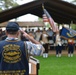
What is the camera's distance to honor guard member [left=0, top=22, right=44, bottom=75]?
15.1 feet

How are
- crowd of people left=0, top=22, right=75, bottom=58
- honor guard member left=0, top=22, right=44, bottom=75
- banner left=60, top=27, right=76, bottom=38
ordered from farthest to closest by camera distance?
banner left=60, top=27, right=76, bottom=38
crowd of people left=0, top=22, right=75, bottom=58
honor guard member left=0, top=22, right=44, bottom=75

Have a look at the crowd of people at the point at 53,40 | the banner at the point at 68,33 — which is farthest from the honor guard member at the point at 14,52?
the banner at the point at 68,33

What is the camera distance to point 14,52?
464 cm

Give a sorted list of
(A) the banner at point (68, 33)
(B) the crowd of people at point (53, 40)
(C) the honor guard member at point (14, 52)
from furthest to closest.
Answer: (A) the banner at point (68, 33), (B) the crowd of people at point (53, 40), (C) the honor guard member at point (14, 52)

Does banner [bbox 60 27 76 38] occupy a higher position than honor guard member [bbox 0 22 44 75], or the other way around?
honor guard member [bbox 0 22 44 75]

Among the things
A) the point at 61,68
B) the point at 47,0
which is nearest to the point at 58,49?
the point at 47,0

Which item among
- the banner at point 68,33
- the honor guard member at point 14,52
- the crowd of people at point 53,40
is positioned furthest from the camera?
the banner at point 68,33

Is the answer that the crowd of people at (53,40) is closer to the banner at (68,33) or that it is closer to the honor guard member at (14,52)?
the banner at (68,33)

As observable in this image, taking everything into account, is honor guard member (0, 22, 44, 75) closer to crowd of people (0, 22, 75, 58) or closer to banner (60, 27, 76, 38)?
crowd of people (0, 22, 75, 58)

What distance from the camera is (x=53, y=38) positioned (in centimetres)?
2038

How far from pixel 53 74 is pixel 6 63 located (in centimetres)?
715

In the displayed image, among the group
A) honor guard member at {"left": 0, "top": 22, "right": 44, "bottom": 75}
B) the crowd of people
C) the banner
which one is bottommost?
the crowd of people

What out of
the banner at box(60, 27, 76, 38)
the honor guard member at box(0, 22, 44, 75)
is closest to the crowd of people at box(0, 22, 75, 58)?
the banner at box(60, 27, 76, 38)

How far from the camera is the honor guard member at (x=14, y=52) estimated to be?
181 inches
